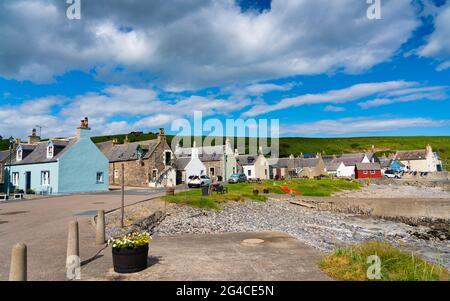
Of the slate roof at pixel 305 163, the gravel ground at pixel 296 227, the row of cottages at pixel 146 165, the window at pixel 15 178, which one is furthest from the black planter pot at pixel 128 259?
the slate roof at pixel 305 163

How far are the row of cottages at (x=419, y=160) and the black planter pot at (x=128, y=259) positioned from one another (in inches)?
4591

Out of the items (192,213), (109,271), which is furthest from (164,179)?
(109,271)

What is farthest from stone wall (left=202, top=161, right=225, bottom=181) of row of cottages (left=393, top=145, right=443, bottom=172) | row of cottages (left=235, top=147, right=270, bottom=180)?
row of cottages (left=393, top=145, right=443, bottom=172)

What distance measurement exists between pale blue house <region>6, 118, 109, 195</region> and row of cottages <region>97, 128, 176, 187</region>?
397 inches

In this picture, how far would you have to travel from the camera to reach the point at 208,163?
67438 millimetres

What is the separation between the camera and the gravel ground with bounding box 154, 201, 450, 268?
1717 centimetres

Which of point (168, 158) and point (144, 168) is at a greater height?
point (168, 158)

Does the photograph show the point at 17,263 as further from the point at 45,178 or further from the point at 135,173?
the point at 135,173

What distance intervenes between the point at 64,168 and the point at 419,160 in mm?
105798

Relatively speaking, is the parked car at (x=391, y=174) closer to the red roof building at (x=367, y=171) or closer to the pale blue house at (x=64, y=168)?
the red roof building at (x=367, y=171)

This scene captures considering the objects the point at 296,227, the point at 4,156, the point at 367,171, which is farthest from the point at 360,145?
the point at 296,227

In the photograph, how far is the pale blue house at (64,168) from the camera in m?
37.3
